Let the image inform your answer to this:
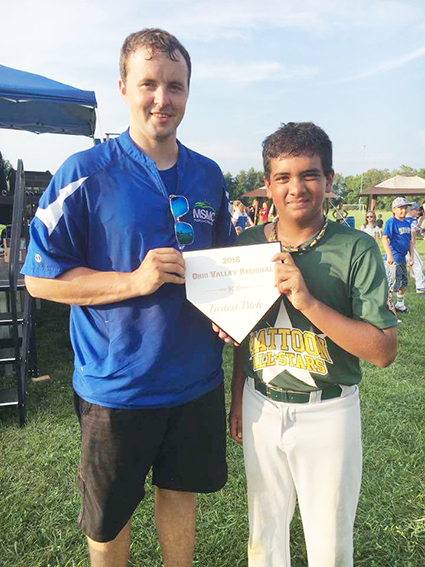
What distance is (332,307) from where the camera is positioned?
4.90 ft

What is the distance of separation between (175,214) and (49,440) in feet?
8.40

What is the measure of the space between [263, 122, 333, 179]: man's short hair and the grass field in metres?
2.01

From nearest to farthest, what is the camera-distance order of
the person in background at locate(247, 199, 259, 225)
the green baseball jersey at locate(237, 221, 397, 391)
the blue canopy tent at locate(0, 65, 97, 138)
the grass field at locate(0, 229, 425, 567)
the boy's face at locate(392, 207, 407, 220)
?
1. the green baseball jersey at locate(237, 221, 397, 391)
2. the grass field at locate(0, 229, 425, 567)
3. the blue canopy tent at locate(0, 65, 97, 138)
4. the boy's face at locate(392, 207, 407, 220)
5. the person in background at locate(247, 199, 259, 225)

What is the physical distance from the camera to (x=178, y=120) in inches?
62.7

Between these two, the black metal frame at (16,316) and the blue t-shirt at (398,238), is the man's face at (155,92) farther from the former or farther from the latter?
the blue t-shirt at (398,238)

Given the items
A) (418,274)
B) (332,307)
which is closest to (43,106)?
(332,307)

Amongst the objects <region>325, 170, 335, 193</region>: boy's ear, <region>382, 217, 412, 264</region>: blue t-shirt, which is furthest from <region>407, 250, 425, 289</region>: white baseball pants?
<region>325, 170, 335, 193</region>: boy's ear

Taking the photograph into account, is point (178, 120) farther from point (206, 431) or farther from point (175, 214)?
point (206, 431)

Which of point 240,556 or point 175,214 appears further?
point 240,556

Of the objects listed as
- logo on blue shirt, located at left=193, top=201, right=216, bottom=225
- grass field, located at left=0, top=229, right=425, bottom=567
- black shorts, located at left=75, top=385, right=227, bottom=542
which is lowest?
grass field, located at left=0, top=229, right=425, bottom=567

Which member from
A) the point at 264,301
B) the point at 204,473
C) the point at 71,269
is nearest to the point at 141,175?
the point at 71,269

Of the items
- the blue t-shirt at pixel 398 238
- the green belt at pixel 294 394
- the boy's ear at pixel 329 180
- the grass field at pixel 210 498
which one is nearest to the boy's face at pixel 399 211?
the blue t-shirt at pixel 398 238

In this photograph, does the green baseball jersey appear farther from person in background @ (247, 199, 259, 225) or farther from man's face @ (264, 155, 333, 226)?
person in background @ (247, 199, 259, 225)

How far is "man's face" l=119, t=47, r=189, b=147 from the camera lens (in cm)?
149
